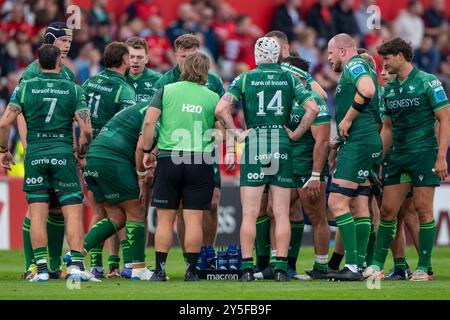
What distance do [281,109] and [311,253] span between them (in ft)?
19.8

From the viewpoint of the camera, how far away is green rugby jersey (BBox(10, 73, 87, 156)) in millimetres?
13164

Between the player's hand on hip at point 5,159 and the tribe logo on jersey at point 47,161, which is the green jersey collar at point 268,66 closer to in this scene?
the tribe logo on jersey at point 47,161

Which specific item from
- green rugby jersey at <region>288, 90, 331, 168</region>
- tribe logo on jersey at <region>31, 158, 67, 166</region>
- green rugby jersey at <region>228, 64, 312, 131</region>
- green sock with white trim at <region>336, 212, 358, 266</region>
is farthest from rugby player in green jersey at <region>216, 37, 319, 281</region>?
tribe logo on jersey at <region>31, 158, 67, 166</region>

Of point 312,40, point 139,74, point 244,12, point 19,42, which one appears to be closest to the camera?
point 139,74

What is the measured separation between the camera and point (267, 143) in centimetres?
1311

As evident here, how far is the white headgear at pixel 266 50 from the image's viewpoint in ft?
43.2

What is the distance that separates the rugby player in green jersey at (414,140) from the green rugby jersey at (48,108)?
11.6ft

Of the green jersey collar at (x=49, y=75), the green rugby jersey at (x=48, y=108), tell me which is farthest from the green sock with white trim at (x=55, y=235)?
the green jersey collar at (x=49, y=75)

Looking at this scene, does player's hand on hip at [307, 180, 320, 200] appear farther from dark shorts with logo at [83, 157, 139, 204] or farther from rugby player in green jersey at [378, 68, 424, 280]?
dark shorts with logo at [83, 157, 139, 204]

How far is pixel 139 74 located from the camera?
15.2 meters
